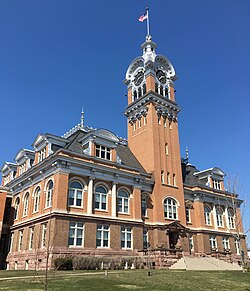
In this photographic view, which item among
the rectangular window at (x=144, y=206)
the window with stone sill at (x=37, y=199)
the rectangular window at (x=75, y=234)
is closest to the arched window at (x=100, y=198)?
the rectangular window at (x=75, y=234)

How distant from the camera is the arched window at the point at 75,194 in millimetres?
31153

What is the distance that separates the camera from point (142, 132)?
146 ft

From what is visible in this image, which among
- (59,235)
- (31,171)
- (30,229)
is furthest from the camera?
(31,171)

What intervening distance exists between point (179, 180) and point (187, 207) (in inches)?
171

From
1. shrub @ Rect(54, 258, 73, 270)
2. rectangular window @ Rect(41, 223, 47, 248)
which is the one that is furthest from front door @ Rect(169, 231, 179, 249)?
rectangular window @ Rect(41, 223, 47, 248)

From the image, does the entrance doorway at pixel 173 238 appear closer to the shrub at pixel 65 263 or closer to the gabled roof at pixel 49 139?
the shrub at pixel 65 263

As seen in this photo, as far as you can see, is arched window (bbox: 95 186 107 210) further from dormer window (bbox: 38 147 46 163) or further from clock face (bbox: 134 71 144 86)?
clock face (bbox: 134 71 144 86)

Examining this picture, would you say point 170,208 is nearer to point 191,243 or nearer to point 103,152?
point 191,243

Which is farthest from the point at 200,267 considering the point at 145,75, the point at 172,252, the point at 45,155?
the point at 145,75

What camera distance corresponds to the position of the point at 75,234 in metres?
30.0

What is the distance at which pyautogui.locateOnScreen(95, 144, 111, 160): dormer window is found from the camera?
35594 millimetres

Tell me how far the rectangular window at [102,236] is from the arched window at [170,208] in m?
10.2

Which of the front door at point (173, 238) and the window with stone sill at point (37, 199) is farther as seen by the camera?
the front door at point (173, 238)

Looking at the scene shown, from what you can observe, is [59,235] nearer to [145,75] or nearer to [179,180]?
[179,180]
